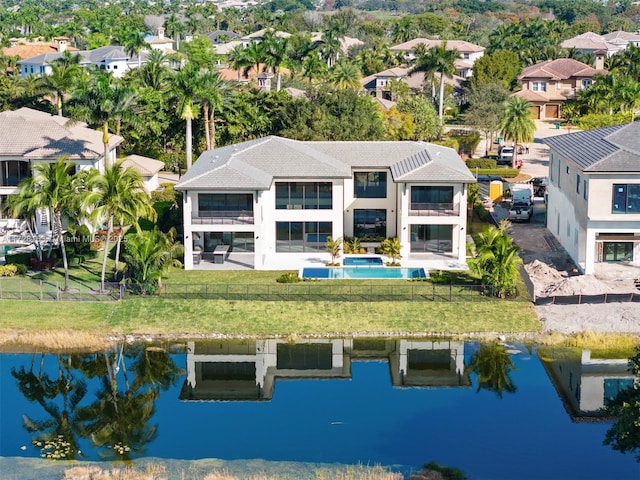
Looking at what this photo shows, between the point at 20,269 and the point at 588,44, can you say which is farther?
the point at 588,44

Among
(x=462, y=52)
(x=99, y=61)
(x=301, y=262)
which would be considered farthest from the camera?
(x=462, y=52)

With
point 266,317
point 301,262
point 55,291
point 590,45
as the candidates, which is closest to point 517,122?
point 301,262

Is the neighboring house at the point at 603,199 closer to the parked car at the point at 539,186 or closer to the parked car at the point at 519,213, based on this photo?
the parked car at the point at 519,213

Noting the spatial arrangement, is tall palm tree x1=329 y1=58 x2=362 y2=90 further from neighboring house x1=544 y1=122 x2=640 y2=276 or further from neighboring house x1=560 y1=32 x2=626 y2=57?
neighboring house x1=560 y1=32 x2=626 y2=57

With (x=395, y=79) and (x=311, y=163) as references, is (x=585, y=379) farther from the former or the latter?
(x=395, y=79)

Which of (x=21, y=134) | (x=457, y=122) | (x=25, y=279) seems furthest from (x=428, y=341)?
(x=457, y=122)

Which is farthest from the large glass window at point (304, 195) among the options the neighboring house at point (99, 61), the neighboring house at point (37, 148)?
the neighboring house at point (99, 61)

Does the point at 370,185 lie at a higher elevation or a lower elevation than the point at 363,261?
higher
